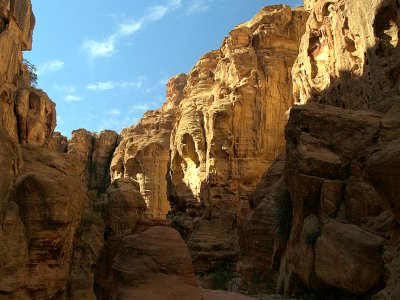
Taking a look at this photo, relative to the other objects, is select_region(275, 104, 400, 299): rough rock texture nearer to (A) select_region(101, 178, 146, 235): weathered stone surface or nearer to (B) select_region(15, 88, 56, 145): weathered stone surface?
(A) select_region(101, 178, 146, 235): weathered stone surface

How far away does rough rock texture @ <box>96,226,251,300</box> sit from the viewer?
972 centimetres

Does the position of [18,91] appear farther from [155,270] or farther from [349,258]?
[349,258]

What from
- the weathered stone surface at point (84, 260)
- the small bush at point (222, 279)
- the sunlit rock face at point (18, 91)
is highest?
the sunlit rock face at point (18, 91)

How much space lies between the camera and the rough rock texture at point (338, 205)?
29.2ft

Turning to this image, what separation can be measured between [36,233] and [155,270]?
302 inches

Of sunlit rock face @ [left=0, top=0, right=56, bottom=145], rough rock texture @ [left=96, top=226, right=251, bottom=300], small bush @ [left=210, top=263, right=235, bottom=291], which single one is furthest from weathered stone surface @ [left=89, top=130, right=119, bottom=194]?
rough rock texture @ [left=96, top=226, right=251, bottom=300]

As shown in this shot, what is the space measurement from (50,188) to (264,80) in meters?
22.1

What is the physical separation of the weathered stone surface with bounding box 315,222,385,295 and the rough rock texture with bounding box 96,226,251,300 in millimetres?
2290

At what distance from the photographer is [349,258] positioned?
9.20 m

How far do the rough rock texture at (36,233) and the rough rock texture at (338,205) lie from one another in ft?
28.4

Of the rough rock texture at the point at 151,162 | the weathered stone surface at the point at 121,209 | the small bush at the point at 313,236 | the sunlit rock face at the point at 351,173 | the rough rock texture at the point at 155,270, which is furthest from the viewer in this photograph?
the rough rock texture at the point at 151,162

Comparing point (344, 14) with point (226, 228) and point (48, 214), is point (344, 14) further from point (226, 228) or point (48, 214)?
point (226, 228)

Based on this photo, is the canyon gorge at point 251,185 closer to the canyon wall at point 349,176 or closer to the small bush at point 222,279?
the canyon wall at point 349,176

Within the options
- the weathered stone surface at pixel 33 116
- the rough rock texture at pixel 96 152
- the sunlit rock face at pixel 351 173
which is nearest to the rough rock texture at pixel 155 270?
the sunlit rock face at pixel 351 173
